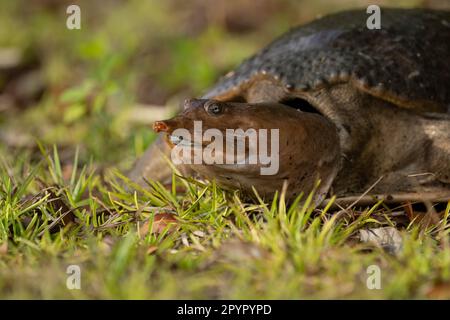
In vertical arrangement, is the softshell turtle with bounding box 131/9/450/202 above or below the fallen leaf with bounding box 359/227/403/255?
above

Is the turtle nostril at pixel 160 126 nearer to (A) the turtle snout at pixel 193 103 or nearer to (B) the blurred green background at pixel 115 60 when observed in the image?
(A) the turtle snout at pixel 193 103

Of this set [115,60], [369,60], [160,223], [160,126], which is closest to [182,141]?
[160,126]

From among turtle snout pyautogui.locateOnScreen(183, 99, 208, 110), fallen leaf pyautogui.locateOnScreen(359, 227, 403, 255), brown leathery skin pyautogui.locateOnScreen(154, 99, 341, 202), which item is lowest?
fallen leaf pyautogui.locateOnScreen(359, 227, 403, 255)

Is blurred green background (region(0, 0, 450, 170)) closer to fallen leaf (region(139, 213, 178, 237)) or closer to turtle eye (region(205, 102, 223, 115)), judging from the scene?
fallen leaf (region(139, 213, 178, 237))

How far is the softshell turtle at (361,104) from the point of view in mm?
3109

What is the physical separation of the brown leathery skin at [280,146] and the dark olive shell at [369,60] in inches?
11.5

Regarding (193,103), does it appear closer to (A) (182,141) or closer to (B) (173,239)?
(A) (182,141)

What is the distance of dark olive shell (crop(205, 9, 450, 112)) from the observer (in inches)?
129

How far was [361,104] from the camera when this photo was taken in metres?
3.35

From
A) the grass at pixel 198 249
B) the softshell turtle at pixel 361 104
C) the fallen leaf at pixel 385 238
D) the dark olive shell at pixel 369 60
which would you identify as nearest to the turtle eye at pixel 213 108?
the softshell turtle at pixel 361 104

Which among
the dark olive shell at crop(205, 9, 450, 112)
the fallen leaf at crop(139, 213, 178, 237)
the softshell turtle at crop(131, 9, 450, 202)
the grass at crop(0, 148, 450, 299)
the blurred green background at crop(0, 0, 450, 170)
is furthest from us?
the blurred green background at crop(0, 0, 450, 170)

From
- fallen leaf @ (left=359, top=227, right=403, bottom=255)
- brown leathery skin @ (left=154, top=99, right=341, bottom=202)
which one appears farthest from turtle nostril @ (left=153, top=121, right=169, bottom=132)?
fallen leaf @ (left=359, top=227, right=403, bottom=255)
